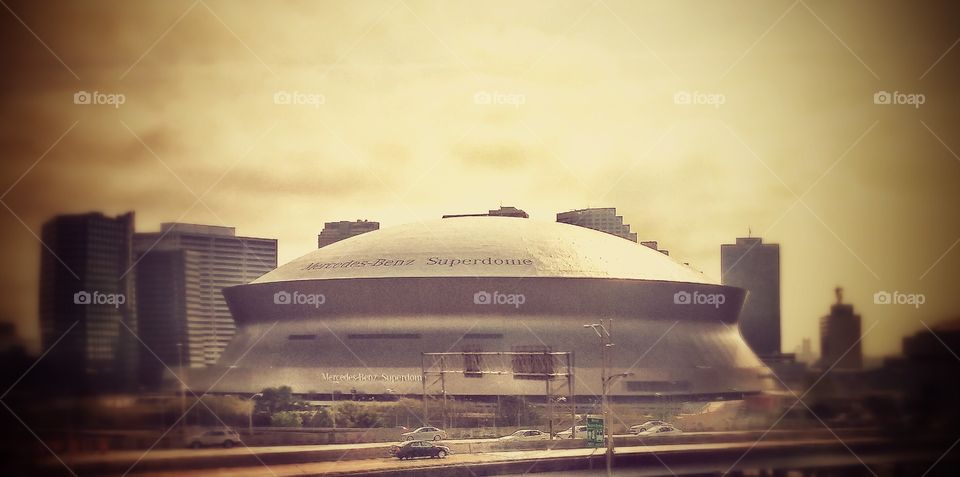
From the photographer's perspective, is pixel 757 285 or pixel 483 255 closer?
pixel 483 255

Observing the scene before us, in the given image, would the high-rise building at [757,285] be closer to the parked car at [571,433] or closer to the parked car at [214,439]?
the parked car at [571,433]

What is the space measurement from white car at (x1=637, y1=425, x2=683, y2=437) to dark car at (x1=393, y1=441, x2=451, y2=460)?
42.6ft

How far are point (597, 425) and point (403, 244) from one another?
35.2m

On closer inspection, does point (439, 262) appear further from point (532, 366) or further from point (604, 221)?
point (604, 221)

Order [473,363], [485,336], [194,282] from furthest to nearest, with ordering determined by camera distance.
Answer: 1. [194,282]
2. [485,336]
3. [473,363]

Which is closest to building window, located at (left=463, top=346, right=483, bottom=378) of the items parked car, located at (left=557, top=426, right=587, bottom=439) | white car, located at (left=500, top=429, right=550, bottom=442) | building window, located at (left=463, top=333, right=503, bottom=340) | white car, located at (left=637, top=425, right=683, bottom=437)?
building window, located at (left=463, top=333, right=503, bottom=340)

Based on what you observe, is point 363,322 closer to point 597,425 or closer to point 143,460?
point 597,425

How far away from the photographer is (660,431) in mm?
70938

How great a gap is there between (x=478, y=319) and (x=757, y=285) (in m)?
31.0

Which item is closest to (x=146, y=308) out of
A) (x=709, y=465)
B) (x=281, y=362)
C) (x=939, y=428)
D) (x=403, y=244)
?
(x=281, y=362)

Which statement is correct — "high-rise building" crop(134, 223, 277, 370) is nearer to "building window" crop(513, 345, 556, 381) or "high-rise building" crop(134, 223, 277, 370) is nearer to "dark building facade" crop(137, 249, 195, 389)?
"dark building facade" crop(137, 249, 195, 389)

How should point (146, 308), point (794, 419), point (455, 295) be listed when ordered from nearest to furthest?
1. point (794, 419)
2. point (146, 308)
3. point (455, 295)

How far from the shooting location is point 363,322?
9712 cm

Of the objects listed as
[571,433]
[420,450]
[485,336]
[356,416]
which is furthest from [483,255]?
[420,450]
